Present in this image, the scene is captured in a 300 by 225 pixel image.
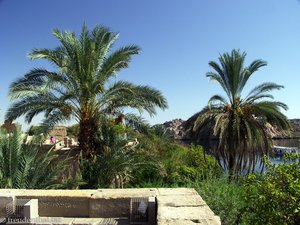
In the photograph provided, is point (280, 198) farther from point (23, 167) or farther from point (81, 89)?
point (81, 89)

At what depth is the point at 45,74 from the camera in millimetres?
10953

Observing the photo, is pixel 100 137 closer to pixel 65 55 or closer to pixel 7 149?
pixel 65 55

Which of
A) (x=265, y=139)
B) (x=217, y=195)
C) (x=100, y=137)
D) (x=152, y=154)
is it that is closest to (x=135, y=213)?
(x=217, y=195)

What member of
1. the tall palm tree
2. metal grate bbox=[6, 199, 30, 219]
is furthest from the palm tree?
metal grate bbox=[6, 199, 30, 219]

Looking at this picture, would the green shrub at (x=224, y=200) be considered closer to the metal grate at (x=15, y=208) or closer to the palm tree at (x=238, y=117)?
the metal grate at (x=15, y=208)

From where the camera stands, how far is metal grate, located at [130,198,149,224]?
447 cm

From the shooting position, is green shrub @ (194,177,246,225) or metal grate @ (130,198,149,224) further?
green shrub @ (194,177,246,225)

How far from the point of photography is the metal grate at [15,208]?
15.1ft

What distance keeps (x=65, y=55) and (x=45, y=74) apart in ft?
2.87

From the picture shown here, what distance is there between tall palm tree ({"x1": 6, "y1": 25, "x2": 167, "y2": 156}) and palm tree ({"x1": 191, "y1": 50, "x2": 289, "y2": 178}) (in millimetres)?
3315

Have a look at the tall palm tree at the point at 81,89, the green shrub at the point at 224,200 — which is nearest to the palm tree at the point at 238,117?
the tall palm tree at the point at 81,89

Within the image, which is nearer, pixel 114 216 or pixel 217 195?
pixel 114 216

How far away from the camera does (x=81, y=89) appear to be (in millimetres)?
10719

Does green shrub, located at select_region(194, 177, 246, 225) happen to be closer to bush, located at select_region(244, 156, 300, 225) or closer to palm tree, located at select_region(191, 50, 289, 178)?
bush, located at select_region(244, 156, 300, 225)
